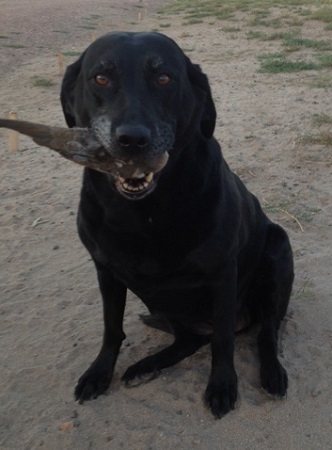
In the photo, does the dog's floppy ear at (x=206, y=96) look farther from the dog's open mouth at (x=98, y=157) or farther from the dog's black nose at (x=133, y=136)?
the dog's black nose at (x=133, y=136)

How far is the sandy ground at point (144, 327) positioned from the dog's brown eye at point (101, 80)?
138cm

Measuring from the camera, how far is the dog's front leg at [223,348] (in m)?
2.55

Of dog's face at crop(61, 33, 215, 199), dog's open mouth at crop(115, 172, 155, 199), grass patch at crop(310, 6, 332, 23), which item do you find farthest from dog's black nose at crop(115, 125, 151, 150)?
grass patch at crop(310, 6, 332, 23)

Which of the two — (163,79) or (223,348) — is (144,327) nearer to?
A: (223,348)

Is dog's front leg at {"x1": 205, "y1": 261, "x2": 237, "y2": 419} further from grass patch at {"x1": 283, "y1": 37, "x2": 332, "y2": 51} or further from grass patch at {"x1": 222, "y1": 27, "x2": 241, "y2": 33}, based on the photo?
grass patch at {"x1": 222, "y1": 27, "x2": 241, "y2": 33}

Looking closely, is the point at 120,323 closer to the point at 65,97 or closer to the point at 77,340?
the point at 77,340

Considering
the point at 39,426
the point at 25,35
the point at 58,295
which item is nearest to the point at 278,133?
the point at 58,295

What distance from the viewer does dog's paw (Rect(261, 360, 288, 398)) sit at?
2623mm

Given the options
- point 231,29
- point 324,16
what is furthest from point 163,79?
point 324,16

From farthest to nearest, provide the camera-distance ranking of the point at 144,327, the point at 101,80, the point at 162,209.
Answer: the point at 144,327 < the point at 162,209 < the point at 101,80

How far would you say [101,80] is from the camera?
7.49ft

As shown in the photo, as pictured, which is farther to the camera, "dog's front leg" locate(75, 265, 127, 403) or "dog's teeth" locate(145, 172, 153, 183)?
"dog's front leg" locate(75, 265, 127, 403)

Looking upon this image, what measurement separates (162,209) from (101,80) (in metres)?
0.58

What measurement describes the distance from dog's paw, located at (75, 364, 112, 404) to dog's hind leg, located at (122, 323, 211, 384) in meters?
0.09
